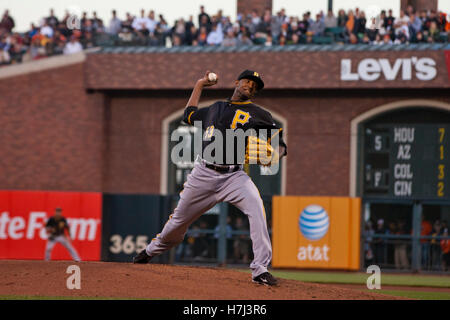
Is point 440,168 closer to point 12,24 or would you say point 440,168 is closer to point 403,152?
point 403,152

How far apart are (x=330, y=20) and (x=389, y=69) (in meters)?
2.55

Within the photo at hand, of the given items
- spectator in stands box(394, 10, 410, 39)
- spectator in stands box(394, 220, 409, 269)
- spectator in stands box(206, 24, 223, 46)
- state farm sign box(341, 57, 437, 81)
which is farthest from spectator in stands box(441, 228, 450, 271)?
spectator in stands box(206, 24, 223, 46)

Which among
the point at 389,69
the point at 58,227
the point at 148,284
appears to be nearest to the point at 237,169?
the point at 148,284

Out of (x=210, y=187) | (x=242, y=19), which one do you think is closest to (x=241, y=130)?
(x=210, y=187)

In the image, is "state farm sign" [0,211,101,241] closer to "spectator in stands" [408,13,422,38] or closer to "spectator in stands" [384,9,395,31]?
"spectator in stands" [384,9,395,31]

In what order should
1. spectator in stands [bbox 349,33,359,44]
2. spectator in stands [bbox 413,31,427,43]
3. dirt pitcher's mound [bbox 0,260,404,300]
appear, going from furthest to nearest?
spectator in stands [bbox 349,33,359,44] < spectator in stands [bbox 413,31,427,43] < dirt pitcher's mound [bbox 0,260,404,300]

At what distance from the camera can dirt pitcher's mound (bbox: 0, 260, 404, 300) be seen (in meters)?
7.44

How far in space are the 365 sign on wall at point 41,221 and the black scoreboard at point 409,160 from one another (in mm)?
8432

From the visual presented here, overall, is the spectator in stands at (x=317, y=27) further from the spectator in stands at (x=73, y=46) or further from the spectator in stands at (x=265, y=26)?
the spectator in stands at (x=73, y=46)

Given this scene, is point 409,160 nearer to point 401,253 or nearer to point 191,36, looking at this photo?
point 401,253

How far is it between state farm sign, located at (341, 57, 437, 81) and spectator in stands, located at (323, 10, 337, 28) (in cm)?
153

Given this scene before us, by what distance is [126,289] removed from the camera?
24.9ft

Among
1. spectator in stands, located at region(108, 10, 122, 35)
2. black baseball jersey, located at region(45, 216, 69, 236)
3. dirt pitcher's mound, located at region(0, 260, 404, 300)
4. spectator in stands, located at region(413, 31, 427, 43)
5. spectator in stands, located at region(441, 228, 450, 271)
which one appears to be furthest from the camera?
spectator in stands, located at region(108, 10, 122, 35)

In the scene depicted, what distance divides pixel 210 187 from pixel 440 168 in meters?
15.4
